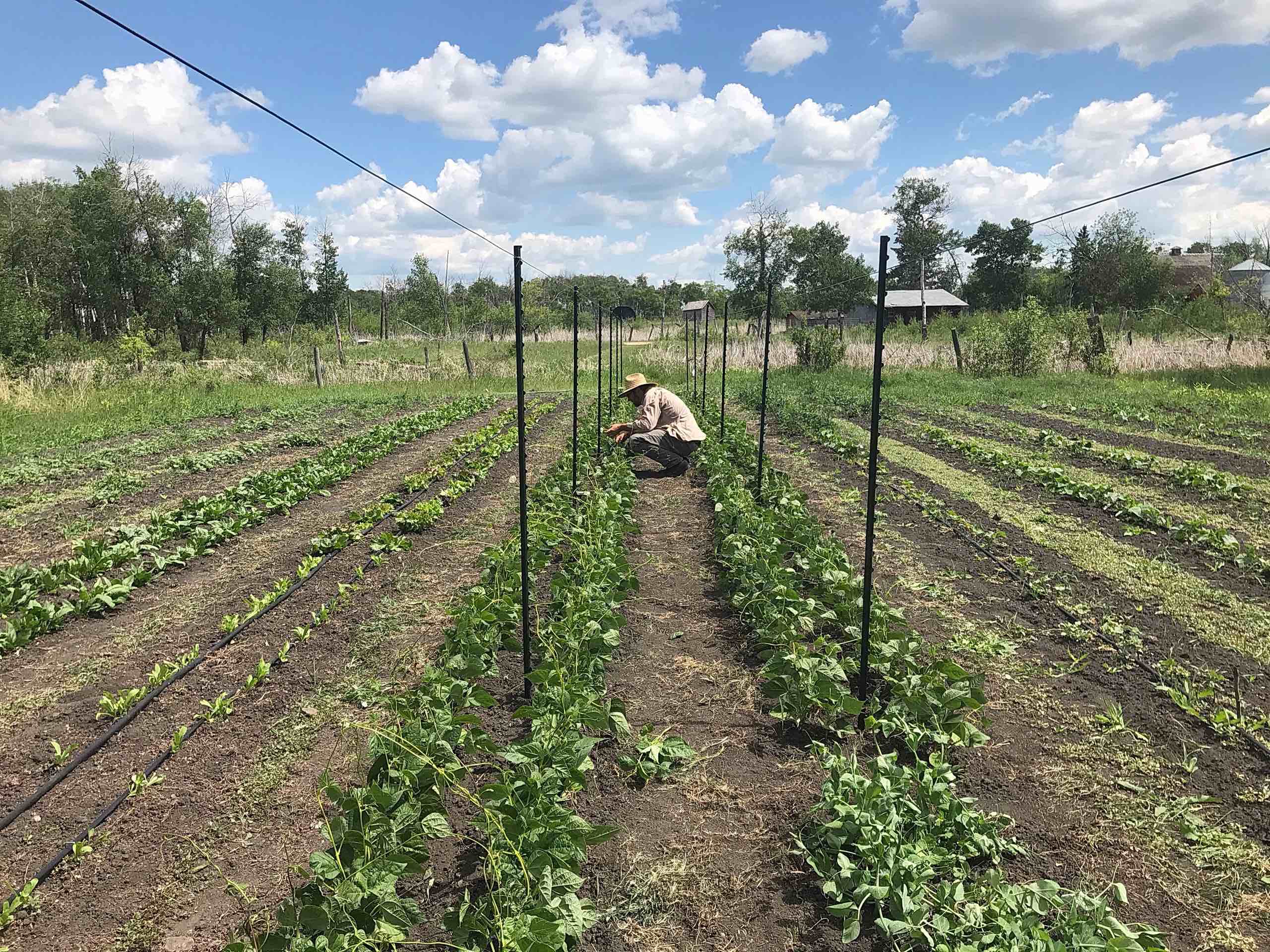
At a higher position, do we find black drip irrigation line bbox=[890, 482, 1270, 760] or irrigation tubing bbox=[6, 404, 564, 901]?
black drip irrigation line bbox=[890, 482, 1270, 760]

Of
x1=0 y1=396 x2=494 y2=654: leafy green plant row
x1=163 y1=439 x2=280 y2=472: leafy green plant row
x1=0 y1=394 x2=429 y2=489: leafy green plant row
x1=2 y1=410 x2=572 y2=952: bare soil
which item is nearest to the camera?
x1=2 y1=410 x2=572 y2=952: bare soil

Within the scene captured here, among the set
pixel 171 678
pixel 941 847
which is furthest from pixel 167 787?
pixel 941 847

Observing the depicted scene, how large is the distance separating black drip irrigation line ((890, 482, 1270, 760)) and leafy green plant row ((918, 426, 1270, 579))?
158 cm

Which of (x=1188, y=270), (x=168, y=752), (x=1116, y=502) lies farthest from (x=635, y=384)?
(x=1188, y=270)

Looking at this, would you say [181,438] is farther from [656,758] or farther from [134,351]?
[656,758]

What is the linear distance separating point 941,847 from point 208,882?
277 centimetres

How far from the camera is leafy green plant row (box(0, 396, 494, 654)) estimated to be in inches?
210

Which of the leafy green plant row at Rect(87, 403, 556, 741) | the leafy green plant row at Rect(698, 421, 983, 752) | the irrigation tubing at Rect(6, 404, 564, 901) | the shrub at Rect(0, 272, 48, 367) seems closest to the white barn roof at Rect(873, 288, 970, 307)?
the shrub at Rect(0, 272, 48, 367)

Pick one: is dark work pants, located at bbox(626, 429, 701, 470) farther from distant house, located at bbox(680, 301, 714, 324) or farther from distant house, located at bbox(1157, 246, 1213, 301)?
distant house, located at bbox(1157, 246, 1213, 301)

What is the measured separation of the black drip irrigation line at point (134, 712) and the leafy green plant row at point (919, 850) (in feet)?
11.0

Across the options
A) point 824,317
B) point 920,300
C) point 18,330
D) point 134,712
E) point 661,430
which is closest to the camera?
point 134,712

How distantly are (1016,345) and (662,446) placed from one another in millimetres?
15619

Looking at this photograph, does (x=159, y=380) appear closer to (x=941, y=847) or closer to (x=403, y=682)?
(x=403, y=682)

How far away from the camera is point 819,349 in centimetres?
2334
